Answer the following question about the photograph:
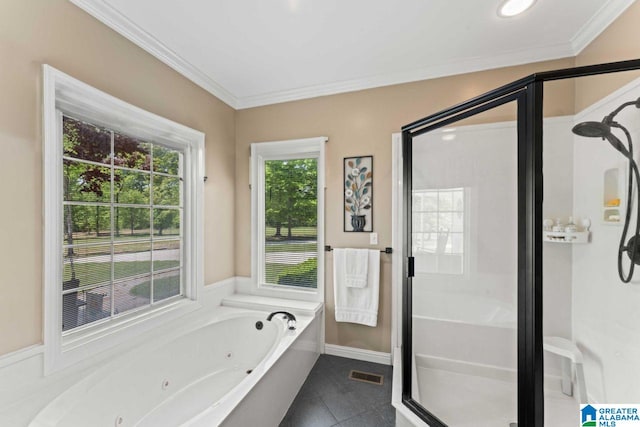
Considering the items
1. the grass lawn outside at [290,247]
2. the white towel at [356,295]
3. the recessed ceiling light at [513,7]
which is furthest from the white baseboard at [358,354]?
the recessed ceiling light at [513,7]

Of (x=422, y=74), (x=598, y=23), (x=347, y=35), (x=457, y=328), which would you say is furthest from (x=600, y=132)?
(x=347, y=35)

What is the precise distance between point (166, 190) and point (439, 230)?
216 centimetres

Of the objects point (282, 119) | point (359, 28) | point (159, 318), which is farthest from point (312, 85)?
point (159, 318)

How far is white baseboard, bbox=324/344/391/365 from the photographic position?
2305mm

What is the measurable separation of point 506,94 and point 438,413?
1707 mm

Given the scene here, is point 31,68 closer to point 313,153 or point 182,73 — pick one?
point 182,73

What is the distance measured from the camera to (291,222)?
267cm

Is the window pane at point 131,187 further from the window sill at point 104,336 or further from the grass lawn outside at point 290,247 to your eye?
the grass lawn outside at point 290,247

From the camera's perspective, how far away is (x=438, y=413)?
1485mm

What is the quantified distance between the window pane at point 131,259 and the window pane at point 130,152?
→ 566 millimetres

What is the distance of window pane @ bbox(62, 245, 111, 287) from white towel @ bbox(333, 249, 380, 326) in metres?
1.67

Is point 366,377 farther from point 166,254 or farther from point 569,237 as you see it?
point 166,254

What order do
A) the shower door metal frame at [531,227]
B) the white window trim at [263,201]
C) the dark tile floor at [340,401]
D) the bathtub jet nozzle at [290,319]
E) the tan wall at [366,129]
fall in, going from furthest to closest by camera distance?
the white window trim at [263,201] → the tan wall at [366,129] → the bathtub jet nozzle at [290,319] → the dark tile floor at [340,401] → the shower door metal frame at [531,227]

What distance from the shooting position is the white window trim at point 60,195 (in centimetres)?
131
